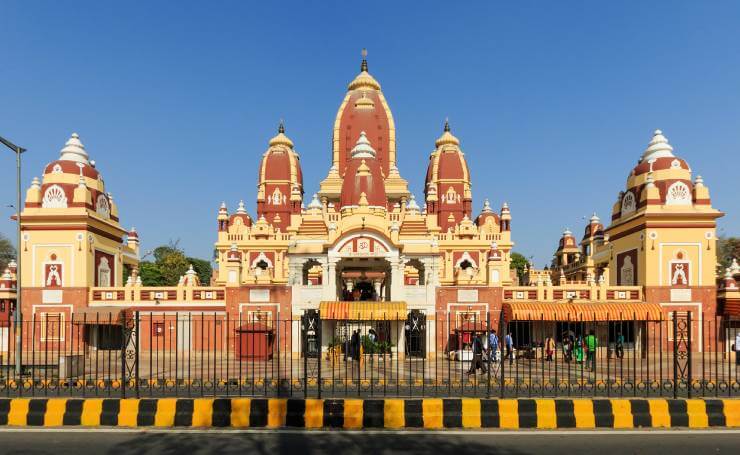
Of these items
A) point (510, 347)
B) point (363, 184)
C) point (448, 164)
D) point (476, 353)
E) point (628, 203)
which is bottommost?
point (476, 353)

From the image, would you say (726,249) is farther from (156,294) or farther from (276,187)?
(156,294)

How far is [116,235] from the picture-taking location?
105 ft

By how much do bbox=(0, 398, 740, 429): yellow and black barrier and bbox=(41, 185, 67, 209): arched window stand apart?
2013cm

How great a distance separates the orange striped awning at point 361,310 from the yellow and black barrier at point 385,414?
39.1ft

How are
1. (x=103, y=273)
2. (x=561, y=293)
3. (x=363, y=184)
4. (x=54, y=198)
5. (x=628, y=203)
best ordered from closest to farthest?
(x=561, y=293), (x=54, y=198), (x=628, y=203), (x=103, y=273), (x=363, y=184)

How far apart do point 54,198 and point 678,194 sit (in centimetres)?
3086

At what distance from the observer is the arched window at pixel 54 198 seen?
2819 cm

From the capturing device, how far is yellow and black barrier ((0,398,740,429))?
34.4 ft

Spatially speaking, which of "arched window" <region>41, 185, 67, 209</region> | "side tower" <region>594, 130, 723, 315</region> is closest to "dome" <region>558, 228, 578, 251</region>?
"side tower" <region>594, 130, 723, 315</region>

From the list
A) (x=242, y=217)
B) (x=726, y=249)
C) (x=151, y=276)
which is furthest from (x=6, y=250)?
(x=726, y=249)

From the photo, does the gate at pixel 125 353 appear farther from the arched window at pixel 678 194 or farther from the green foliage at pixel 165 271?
the green foliage at pixel 165 271

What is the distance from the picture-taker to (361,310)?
22844 millimetres

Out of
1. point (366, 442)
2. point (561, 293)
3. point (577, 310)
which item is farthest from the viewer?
point (561, 293)

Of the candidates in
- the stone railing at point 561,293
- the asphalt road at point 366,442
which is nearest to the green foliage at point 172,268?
the stone railing at point 561,293
